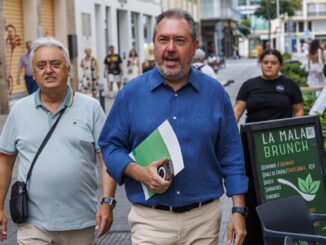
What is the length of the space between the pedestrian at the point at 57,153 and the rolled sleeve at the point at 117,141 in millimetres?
256

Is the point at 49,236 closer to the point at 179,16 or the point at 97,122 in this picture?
the point at 97,122

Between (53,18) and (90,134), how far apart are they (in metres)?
22.9

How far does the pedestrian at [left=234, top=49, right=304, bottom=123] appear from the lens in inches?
294

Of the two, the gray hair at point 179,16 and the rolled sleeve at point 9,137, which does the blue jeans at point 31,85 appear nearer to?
the rolled sleeve at point 9,137

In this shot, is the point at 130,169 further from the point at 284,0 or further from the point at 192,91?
the point at 284,0

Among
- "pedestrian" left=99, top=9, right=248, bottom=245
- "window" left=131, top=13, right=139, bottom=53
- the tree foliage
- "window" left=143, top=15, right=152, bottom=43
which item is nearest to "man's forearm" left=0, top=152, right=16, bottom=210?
"pedestrian" left=99, top=9, right=248, bottom=245

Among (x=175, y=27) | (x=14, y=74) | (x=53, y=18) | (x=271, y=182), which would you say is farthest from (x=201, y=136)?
(x=53, y=18)

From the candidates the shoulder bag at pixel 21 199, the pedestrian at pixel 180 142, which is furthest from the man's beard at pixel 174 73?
the shoulder bag at pixel 21 199

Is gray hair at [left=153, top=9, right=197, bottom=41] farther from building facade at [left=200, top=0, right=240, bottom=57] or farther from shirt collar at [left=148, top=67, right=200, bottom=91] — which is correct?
building facade at [left=200, top=0, right=240, bottom=57]

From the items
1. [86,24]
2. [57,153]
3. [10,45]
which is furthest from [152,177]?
[86,24]

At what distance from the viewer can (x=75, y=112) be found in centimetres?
434

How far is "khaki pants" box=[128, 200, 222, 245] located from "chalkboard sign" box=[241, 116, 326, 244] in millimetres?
973

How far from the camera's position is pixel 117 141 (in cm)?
395

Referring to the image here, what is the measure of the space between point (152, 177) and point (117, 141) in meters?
0.37
